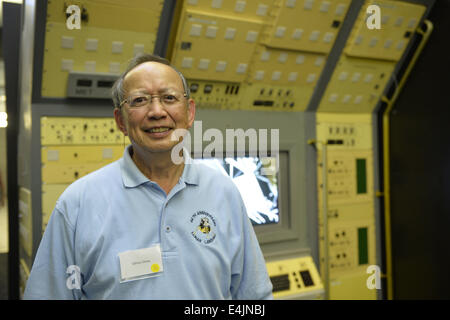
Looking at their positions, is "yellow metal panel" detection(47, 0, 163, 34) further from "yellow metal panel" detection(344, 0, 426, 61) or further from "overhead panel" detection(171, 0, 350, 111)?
"yellow metal panel" detection(344, 0, 426, 61)

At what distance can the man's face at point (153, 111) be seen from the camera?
1.16 meters

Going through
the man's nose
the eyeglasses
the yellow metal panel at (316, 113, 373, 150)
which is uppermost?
the yellow metal panel at (316, 113, 373, 150)

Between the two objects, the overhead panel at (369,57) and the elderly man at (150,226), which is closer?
the elderly man at (150,226)

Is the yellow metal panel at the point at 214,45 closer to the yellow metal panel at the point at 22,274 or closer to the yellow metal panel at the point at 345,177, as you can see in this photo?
the yellow metal panel at the point at 345,177

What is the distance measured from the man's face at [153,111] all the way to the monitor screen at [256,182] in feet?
2.05

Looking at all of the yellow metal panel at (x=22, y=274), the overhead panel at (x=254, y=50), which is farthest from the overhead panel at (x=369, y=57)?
the yellow metal panel at (x=22, y=274)

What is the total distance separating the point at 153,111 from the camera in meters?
1.15

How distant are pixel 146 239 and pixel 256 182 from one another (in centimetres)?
98

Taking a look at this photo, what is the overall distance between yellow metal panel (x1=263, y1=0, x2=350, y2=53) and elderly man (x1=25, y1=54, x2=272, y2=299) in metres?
1.11

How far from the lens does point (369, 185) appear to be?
9.27 ft

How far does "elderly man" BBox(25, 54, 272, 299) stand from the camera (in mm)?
1092

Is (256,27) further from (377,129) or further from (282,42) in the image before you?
(377,129)

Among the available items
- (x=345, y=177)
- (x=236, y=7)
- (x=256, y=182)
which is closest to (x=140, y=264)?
(x=256, y=182)

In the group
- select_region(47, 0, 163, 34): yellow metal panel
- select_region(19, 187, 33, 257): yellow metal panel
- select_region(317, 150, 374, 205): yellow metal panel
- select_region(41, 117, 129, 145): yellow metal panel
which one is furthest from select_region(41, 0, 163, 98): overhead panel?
select_region(317, 150, 374, 205): yellow metal panel
